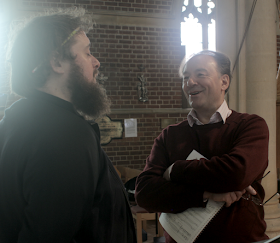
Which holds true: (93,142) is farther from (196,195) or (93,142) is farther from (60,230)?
(196,195)

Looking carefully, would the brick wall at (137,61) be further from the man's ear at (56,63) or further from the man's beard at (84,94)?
the man's ear at (56,63)

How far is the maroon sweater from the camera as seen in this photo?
122cm

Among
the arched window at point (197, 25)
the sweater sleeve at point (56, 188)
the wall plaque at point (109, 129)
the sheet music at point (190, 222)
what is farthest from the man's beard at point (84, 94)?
the arched window at point (197, 25)

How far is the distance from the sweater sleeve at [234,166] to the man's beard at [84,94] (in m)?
0.51

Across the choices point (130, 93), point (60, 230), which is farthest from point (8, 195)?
point (130, 93)

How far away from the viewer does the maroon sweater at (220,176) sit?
122cm

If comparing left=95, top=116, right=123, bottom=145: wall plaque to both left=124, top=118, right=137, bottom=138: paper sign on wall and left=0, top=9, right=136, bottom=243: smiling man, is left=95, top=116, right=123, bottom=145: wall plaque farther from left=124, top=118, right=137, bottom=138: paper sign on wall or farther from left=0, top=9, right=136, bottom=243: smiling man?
left=0, top=9, right=136, bottom=243: smiling man

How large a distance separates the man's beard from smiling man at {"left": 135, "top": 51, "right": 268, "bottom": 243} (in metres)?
0.51

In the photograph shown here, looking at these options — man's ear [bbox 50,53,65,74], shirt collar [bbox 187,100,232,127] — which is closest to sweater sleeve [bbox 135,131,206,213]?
shirt collar [bbox 187,100,232,127]

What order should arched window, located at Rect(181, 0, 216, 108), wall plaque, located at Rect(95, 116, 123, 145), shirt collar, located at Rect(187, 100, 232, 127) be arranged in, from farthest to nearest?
arched window, located at Rect(181, 0, 216, 108)
wall plaque, located at Rect(95, 116, 123, 145)
shirt collar, located at Rect(187, 100, 232, 127)

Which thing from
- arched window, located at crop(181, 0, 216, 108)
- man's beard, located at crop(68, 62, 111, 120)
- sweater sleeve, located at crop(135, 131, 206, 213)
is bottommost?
sweater sleeve, located at crop(135, 131, 206, 213)

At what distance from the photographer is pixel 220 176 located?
1221mm

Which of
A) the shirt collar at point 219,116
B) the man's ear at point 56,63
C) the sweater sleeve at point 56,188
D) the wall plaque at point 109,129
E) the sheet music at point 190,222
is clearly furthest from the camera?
the wall plaque at point 109,129

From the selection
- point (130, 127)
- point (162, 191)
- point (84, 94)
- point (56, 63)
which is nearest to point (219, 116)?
point (162, 191)
